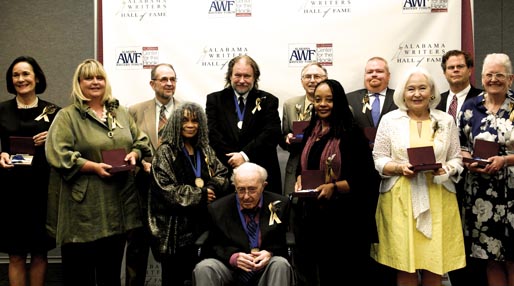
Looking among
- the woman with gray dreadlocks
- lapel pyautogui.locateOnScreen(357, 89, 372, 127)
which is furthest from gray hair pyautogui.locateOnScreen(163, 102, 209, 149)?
lapel pyautogui.locateOnScreen(357, 89, 372, 127)

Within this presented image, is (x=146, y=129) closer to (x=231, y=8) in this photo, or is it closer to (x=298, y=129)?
(x=298, y=129)

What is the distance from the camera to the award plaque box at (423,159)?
319 cm

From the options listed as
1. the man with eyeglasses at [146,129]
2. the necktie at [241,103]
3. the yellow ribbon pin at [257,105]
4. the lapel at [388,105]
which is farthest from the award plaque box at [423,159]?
the man with eyeglasses at [146,129]

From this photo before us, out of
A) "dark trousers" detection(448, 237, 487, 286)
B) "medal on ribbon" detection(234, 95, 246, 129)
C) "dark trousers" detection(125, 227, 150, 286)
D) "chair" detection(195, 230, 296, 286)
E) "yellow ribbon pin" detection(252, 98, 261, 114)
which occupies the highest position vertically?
"yellow ribbon pin" detection(252, 98, 261, 114)

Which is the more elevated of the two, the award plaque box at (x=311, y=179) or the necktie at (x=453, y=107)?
the necktie at (x=453, y=107)

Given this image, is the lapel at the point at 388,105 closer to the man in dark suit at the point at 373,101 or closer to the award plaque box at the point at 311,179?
the man in dark suit at the point at 373,101

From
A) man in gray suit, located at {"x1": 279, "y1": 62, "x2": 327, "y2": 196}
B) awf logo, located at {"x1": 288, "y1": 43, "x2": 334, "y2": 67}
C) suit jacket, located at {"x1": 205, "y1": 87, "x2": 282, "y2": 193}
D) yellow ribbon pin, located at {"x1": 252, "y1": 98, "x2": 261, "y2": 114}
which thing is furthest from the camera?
awf logo, located at {"x1": 288, "y1": 43, "x2": 334, "y2": 67}

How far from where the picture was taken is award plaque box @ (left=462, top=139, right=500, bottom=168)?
3361 mm

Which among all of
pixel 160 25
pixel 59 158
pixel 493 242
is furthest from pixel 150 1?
pixel 493 242

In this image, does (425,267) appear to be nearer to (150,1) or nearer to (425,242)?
(425,242)

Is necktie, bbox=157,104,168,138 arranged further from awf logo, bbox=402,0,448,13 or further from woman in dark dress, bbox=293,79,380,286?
awf logo, bbox=402,0,448,13

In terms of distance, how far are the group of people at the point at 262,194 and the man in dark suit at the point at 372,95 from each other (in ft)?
1.07

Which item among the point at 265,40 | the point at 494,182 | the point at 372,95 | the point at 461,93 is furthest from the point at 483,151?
the point at 265,40

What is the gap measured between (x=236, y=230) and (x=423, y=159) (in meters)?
1.18
